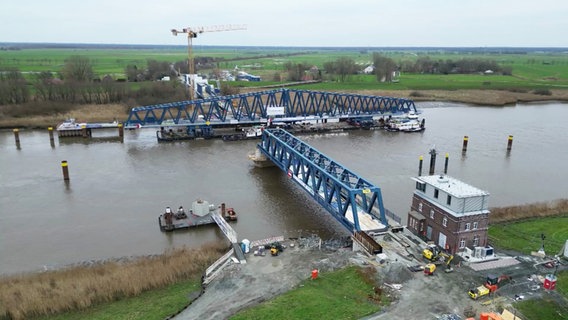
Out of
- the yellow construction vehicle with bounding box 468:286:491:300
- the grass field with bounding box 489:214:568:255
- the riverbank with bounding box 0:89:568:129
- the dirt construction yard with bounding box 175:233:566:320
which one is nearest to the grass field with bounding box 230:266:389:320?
the dirt construction yard with bounding box 175:233:566:320

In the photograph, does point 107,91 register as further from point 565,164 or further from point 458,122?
point 565,164

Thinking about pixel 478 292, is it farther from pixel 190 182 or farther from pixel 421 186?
pixel 190 182

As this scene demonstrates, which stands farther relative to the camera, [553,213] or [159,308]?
[553,213]

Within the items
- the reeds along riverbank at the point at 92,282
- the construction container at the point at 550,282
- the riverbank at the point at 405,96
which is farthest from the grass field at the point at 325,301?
the riverbank at the point at 405,96

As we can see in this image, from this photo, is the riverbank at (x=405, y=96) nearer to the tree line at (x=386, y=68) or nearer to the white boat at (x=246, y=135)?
the white boat at (x=246, y=135)

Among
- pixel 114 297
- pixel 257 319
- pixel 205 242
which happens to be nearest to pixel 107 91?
pixel 205 242

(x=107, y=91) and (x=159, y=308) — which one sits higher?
(x=107, y=91)

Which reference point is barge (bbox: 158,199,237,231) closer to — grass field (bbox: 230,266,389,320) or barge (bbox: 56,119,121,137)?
grass field (bbox: 230,266,389,320)
